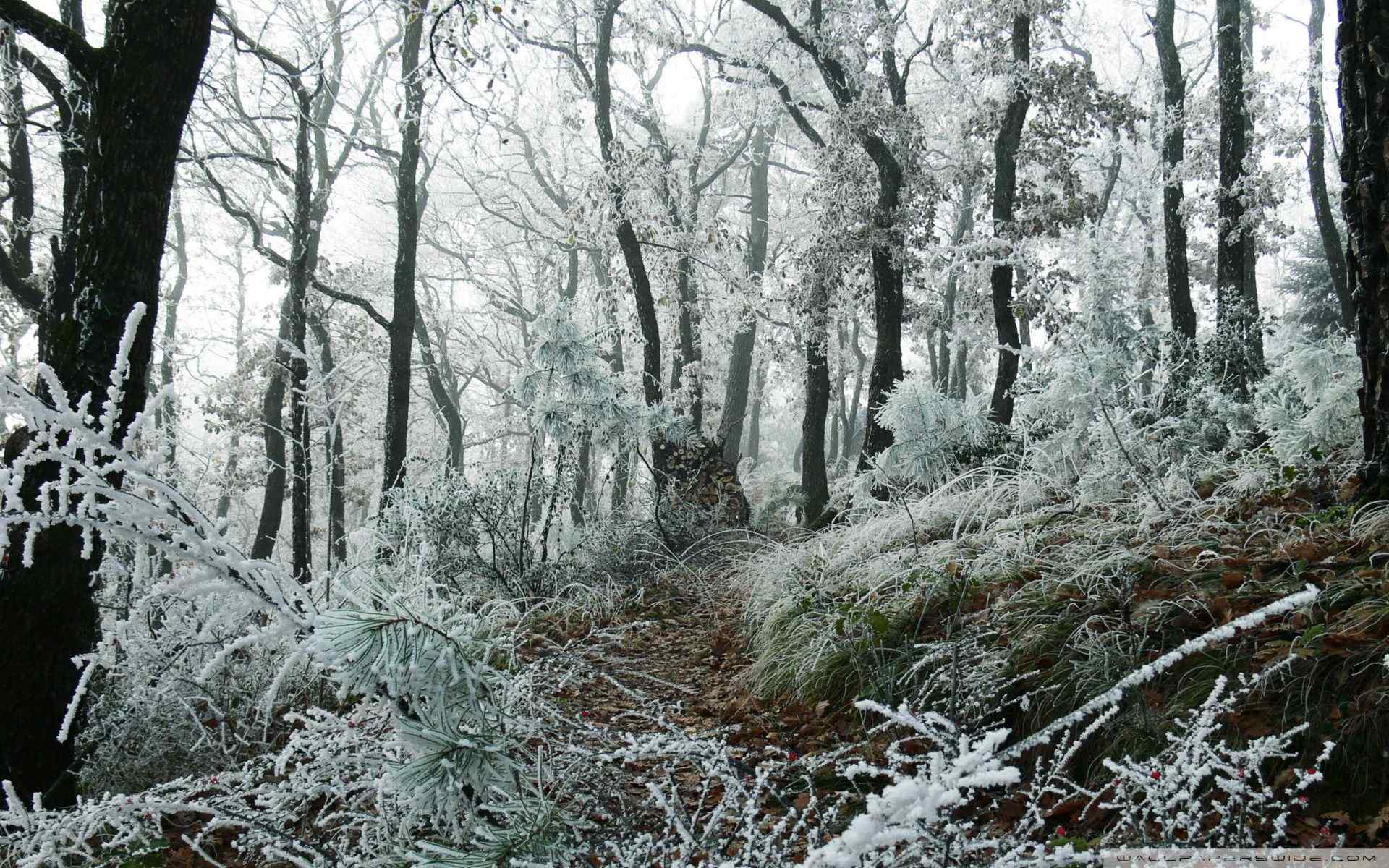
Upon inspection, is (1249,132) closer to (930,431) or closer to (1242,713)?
(930,431)

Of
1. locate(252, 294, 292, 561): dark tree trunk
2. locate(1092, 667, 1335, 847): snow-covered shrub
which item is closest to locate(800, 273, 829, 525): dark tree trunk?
locate(252, 294, 292, 561): dark tree trunk

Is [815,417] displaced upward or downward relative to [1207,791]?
upward

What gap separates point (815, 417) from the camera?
12094 mm

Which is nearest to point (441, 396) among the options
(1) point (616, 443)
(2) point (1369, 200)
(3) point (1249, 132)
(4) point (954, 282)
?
(1) point (616, 443)

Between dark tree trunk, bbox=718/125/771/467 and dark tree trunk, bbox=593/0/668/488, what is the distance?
1667 mm

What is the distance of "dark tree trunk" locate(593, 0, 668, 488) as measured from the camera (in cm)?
1032

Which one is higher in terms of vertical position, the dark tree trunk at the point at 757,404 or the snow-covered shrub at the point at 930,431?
the dark tree trunk at the point at 757,404

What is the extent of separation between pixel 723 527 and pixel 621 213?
442cm

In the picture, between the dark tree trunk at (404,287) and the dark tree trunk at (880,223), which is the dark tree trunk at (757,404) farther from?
the dark tree trunk at (404,287)

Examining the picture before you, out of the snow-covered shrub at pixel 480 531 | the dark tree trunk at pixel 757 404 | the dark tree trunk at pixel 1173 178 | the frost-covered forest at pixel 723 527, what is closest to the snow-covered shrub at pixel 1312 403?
the frost-covered forest at pixel 723 527

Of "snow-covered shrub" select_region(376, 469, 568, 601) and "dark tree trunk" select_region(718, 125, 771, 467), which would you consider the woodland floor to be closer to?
"snow-covered shrub" select_region(376, 469, 568, 601)

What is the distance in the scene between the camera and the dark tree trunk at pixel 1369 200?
3.23 metres

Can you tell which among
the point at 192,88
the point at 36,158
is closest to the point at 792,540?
the point at 192,88

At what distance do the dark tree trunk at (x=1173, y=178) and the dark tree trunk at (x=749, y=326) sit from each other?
5.90 meters
